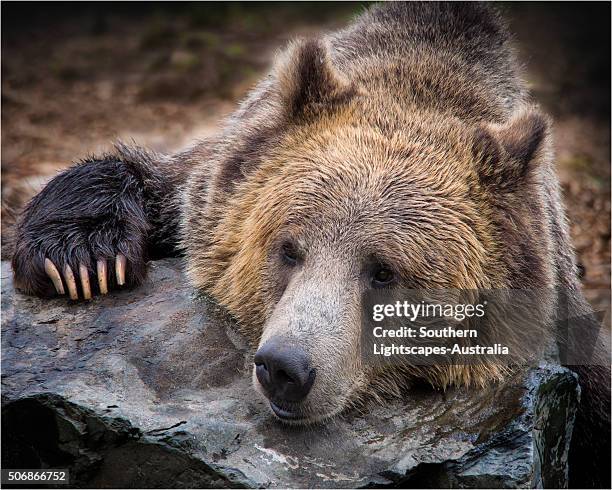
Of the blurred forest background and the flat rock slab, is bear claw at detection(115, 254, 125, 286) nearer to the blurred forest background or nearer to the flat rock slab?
the flat rock slab

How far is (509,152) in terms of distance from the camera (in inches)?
225

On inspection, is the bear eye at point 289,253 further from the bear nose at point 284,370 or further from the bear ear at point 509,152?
the bear ear at point 509,152

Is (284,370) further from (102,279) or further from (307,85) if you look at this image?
(307,85)

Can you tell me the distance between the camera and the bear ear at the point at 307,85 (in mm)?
6008

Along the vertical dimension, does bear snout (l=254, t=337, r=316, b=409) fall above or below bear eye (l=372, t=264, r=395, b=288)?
below

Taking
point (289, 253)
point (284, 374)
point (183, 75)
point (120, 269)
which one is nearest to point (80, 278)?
point (120, 269)

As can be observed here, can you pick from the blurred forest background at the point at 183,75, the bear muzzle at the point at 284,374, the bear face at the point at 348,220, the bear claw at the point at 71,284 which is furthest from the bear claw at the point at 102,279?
the blurred forest background at the point at 183,75

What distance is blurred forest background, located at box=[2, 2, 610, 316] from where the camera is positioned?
12766 millimetres

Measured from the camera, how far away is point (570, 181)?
13180 millimetres

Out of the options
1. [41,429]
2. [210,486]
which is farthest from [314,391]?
[41,429]

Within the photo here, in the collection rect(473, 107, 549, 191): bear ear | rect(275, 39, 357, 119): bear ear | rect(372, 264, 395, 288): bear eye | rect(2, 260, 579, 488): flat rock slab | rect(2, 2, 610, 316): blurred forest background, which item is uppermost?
rect(2, 2, 610, 316): blurred forest background

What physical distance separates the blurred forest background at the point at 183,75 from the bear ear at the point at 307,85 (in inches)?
206

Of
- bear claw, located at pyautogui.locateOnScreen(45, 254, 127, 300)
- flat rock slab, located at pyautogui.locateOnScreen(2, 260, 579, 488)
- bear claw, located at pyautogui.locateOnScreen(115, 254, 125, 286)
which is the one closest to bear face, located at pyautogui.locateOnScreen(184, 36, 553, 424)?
flat rock slab, located at pyautogui.locateOnScreen(2, 260, 579, 488)

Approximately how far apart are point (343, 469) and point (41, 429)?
1833mm
